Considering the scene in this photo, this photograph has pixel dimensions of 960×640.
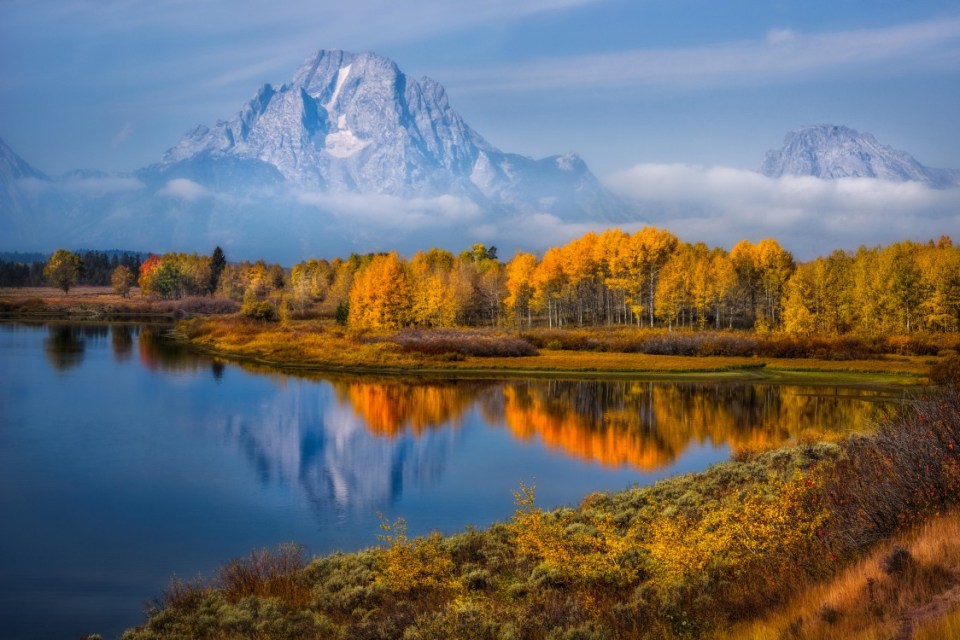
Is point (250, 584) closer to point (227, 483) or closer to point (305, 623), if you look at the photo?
point (305, 623)

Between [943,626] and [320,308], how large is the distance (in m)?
127

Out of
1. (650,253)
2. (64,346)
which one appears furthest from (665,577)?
(650,253)

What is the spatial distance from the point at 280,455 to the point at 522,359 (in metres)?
35.1

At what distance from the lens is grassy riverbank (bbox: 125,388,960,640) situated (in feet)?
31.6

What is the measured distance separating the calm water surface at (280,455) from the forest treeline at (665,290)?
109 feet

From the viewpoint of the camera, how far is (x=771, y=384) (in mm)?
55156

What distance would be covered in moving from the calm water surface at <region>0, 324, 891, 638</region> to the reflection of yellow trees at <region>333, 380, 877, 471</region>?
0.57ft

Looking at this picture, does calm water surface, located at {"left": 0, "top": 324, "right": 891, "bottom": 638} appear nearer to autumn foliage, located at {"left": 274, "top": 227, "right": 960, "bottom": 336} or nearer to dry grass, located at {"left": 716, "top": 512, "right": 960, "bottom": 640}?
dry grass, located at {"left": 716, "top": 512, "right": 960, "bottom": 640}

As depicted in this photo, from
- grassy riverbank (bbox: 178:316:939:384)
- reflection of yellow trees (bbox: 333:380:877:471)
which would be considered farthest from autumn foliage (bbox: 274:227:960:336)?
reflection of yellow trees (bbox: 333:380:877:471)

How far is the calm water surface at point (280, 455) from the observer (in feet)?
66.1

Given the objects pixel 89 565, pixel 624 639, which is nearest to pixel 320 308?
pixel 89 565

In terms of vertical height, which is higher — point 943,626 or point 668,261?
point 668,261

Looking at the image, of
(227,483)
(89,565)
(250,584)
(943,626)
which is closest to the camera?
(943,626)

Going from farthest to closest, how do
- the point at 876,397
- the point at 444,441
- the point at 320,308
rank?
the point at 320,308 → the point at 876,397 → the point at 444,441
